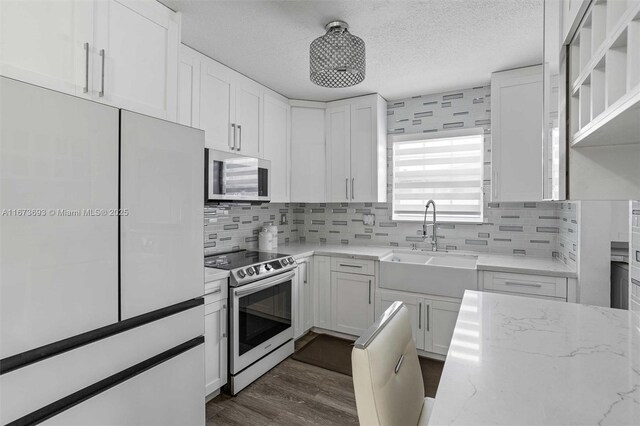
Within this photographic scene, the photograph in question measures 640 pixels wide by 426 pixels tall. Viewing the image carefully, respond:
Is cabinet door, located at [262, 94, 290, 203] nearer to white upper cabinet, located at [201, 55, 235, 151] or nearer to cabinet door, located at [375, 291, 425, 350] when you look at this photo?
white upper cabinet, located at [201, 55, 235, 151]

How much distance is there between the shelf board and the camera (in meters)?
0.55

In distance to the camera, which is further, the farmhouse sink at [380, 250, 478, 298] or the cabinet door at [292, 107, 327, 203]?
the cabinet door at [292, 107, 327, 203]

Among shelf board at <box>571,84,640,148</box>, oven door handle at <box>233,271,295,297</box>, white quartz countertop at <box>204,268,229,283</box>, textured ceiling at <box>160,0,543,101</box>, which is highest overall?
textured ceiling at <box>160,0,543,101</box>

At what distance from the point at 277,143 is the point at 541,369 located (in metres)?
2.83

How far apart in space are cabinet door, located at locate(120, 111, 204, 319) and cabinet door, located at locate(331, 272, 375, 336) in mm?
1640

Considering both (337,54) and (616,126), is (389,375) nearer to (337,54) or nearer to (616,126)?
(616,126)

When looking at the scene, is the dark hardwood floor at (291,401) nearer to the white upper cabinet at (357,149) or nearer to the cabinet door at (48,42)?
the white upper cabinet at (357,149)

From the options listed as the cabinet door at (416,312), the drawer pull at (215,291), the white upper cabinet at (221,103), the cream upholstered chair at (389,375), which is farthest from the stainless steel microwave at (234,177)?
the cream upholstered chair at (389,375)

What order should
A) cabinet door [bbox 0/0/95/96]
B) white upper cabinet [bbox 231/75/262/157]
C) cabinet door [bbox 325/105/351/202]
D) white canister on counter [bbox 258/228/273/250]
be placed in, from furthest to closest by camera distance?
cabinet door [bbox 325/105/351/202], white canister on counter [bbox 258/228/273/250], white upper cabinet [bbox 231/75/262/157], cabinet door [bbox 0/0/95/96]

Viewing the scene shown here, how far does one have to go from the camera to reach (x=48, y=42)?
130 cm

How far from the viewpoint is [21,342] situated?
3.45ft

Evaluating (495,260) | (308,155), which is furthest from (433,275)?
(308,155)

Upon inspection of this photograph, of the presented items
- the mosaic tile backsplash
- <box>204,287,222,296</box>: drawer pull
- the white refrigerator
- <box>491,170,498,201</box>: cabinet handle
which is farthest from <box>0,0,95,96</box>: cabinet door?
<box>491,170,498,201</box>: cabinet handle

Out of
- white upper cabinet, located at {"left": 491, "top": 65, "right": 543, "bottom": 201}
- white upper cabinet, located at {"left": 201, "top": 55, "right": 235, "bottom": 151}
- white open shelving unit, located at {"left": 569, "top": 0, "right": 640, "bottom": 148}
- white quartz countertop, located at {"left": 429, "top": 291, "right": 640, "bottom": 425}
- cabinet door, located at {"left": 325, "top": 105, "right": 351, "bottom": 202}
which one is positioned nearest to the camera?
white open shelving unit, located at {"left": 569, "top": 0, "right": 640, "bottom": 148}
